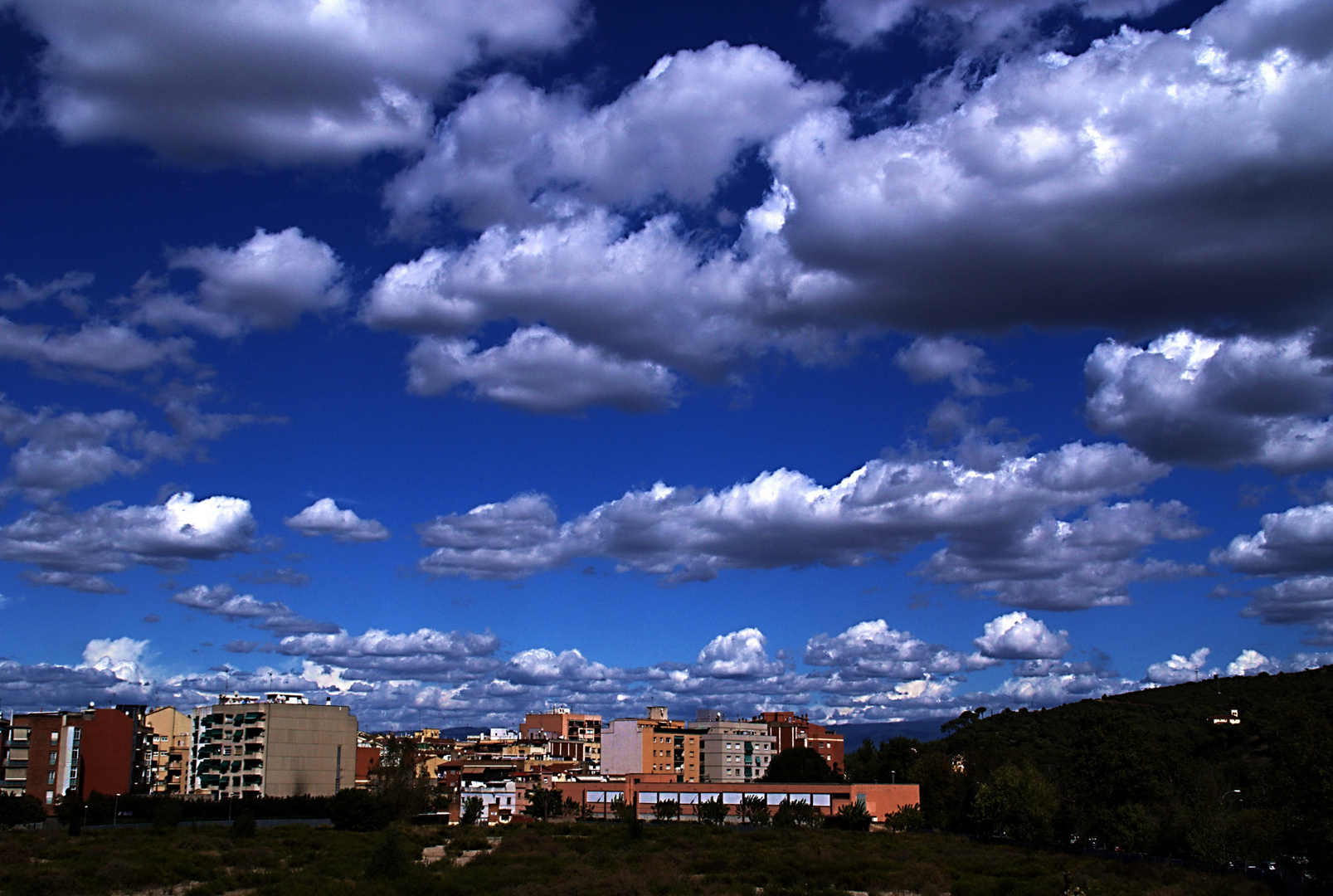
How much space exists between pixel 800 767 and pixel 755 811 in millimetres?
31318

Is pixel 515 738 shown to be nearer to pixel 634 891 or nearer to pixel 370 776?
pixel 370 776

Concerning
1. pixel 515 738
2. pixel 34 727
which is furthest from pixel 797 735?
pixel 34 727

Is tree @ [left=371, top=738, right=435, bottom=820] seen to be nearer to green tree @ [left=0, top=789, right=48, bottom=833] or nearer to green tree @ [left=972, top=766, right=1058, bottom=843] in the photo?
green tree @ [left=0, top=789, right=48, bottom=833]

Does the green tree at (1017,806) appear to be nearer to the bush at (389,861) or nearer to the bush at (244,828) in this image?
the bush at (389,861)

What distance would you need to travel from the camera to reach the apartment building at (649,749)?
160 m

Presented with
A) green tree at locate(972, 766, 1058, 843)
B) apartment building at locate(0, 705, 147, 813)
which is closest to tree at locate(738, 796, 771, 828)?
green tree at locate(972, 766, 1058, 843)

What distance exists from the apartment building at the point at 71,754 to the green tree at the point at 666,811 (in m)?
58.4

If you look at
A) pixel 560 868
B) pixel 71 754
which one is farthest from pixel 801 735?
pixel 560 868

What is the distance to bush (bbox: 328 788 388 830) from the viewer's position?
99.8 metres

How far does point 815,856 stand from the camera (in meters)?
70.8

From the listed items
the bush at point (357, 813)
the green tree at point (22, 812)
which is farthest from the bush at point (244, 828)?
the green tree at point (22, 812)

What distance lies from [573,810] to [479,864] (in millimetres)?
59021

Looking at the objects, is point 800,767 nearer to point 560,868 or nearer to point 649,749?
point 649,749

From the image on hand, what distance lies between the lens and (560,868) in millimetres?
63750
